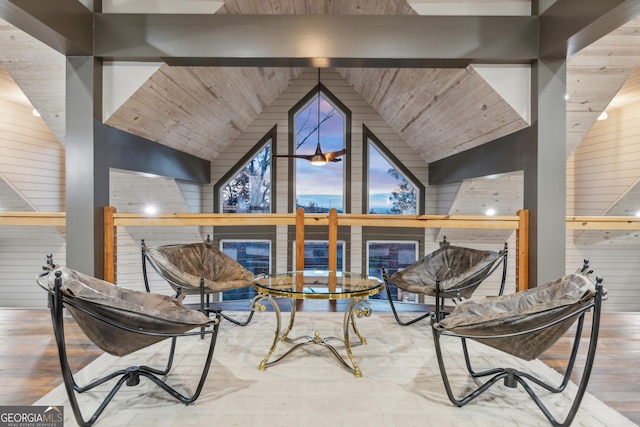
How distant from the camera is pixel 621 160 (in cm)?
536

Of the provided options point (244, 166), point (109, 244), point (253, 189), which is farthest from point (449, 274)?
point (244, 166)

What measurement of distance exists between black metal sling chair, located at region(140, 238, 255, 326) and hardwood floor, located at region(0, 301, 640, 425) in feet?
2.37

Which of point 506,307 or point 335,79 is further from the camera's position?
point 335,79

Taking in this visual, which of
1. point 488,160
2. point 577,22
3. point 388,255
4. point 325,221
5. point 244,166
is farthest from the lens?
point 388,255

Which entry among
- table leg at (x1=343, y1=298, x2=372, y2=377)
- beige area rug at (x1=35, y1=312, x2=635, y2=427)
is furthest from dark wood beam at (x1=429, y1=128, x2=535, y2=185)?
table leg at (x1=343, y1=298, x2=372, y2=377)

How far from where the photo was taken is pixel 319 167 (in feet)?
25.3

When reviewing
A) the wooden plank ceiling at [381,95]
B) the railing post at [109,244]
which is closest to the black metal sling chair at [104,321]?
the railing post at [109,244]

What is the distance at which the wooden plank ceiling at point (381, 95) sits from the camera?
11.6 feet

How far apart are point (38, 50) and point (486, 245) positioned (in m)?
7.37

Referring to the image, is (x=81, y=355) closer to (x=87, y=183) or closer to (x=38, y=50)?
(x=87, y=183)

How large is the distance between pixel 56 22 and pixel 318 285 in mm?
3023

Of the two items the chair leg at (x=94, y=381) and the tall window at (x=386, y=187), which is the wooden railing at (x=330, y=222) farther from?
the tall window at (x=386, y=187)

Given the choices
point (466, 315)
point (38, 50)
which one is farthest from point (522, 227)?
point (38, 50)

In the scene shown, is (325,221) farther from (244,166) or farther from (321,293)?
(244,166)
